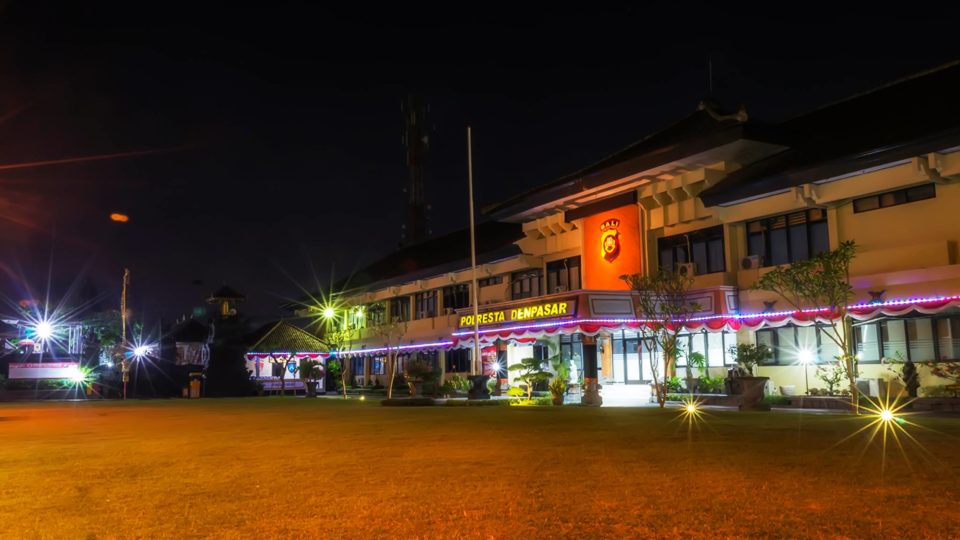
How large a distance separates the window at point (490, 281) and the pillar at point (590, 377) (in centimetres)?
1369

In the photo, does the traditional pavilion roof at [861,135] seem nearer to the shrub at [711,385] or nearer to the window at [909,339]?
the window at [909,339]

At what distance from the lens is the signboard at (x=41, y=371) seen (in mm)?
48188

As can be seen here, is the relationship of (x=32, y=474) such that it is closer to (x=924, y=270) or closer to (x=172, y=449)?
(x=172, y=449)

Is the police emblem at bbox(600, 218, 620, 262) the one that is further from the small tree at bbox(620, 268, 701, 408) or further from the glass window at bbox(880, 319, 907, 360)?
the glass window at bbox(880, 319, 907, 360)

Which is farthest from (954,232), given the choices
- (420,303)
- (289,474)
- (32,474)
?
(420,303)

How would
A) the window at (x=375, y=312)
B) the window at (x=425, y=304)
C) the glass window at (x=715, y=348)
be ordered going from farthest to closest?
the window at (x=375, y=312) < the window at (x=425, y=304) < the glass window at (x=715, y=348)

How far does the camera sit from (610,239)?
3231cm

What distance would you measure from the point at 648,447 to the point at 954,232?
576 inches

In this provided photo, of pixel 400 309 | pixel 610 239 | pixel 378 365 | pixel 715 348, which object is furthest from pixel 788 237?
pixel 378 365

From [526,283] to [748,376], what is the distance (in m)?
16.8

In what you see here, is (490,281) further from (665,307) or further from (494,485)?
(494,485)

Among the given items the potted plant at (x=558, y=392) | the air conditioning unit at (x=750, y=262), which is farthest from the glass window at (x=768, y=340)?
the potted plant at (x=558, y=392)

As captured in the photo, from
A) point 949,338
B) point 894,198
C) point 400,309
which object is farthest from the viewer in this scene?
point 400,309

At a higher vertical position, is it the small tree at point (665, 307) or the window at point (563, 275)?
the window at point (563, 275)
